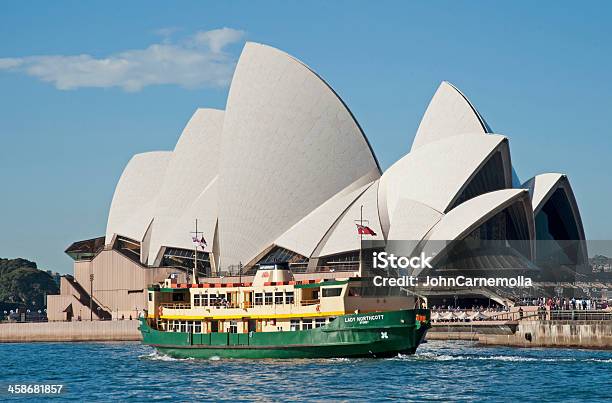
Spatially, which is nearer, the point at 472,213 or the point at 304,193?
the point at 472,213

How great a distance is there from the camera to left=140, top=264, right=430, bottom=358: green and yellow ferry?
1649 inches

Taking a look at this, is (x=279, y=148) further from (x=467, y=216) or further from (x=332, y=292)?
(x=332, y=292)

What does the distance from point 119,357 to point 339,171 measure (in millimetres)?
28501


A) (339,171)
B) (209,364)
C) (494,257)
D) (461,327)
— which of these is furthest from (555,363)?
(339,171)

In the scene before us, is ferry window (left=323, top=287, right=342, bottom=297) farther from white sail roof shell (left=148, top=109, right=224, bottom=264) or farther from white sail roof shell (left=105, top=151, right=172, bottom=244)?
white sail roof shell (left=105, top=151, right=172, bottom=244)

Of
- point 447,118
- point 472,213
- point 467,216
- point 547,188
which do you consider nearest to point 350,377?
point 467,216

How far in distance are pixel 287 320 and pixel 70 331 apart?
36469mm

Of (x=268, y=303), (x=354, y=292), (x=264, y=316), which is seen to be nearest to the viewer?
(x=354, y=292)

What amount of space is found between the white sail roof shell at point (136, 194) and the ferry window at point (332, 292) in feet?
153

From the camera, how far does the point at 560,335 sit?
163ft

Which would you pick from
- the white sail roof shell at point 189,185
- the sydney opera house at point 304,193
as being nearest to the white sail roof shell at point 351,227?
the sydney opera house at point 304,193

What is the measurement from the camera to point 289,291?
4456cm

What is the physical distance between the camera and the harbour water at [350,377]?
3269 cm

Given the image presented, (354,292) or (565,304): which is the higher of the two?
(354,292)
